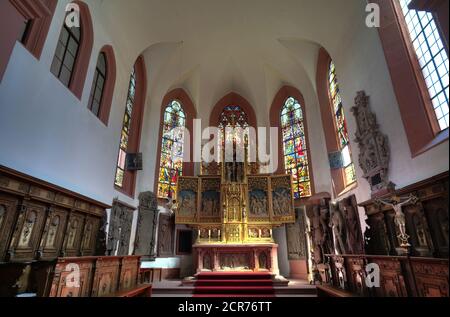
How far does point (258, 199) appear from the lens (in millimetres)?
11266

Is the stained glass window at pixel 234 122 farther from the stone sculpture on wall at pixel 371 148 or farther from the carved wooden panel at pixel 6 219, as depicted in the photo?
the carved wooden panel at pixel 6 219

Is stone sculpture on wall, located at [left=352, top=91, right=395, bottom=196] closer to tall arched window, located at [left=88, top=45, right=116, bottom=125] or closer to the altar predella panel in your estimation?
the altar predella panel

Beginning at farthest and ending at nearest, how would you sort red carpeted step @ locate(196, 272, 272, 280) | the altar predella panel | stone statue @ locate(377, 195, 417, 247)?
the altar predella panel → red carpeted step @ locate(196, 272, 272, 280) → stone statue @ locate(377, 195, 417, 247)

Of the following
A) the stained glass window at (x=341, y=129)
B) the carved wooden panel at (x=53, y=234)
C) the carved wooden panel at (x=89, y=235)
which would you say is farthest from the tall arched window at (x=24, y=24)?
the stained glass window at (x=341, y=129)

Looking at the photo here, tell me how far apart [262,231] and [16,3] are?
33.8 feet

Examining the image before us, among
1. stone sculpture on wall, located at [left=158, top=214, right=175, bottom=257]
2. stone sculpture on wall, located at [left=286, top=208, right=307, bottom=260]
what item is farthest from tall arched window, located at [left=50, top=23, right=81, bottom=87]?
stone sculpture on wall, located at [left=286, top=208, right=307, bottom=260]

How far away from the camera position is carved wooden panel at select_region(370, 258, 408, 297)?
14.4 feet

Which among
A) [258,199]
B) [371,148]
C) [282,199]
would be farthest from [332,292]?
[258,199]

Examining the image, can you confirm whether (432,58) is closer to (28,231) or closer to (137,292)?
(137,292)

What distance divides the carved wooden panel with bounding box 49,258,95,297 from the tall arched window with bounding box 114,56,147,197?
201 inches

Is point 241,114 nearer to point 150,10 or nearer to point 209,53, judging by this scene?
point 209,53

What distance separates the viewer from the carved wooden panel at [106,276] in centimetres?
496

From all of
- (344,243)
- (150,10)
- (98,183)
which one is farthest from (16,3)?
(344,243)

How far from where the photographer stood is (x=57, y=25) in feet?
19.9
